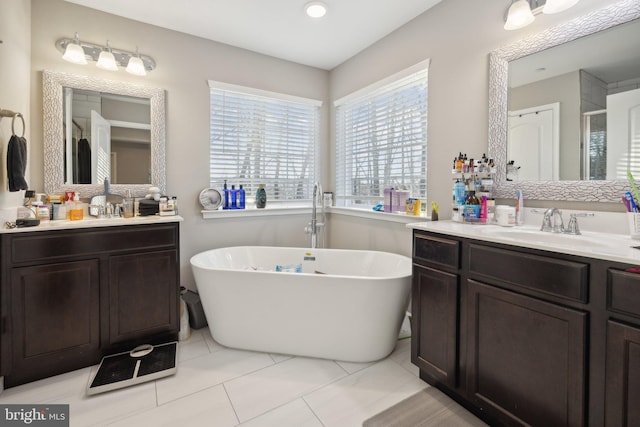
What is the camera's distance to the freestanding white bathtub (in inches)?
77.0

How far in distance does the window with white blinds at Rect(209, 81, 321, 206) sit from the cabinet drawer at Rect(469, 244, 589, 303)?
2230 mm

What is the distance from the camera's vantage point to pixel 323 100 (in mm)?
3480

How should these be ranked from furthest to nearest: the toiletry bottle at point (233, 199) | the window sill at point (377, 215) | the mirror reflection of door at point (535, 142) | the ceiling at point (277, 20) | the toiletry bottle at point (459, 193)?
the toiletry bottle at point (233, 199)
the window sill at point (377, 215)
the ceiling at point (277, 20)
the toiletry bottle at point (459, 193)
the mirror reflection of door at point (535, 142)

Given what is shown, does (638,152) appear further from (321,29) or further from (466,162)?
(321,29)

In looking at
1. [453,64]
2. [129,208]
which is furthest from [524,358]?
[129,208]

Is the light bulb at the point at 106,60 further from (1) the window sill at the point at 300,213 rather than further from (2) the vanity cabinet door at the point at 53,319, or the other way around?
(2) the vanity cabinet door at the point at 53,319

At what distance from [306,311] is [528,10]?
2186 millimetres

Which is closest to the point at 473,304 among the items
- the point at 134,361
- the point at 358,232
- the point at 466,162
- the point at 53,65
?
the point at 466,162

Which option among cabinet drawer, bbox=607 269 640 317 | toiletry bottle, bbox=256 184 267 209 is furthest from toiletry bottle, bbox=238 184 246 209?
cabinet drawer, bbox=607 269 640 317

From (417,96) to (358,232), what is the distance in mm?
1399

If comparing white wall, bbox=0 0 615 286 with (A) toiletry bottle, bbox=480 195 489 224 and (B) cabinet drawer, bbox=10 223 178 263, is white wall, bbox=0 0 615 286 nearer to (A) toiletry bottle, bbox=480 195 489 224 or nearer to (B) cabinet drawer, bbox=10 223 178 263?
(A) toiletry bottle, bbox=480 195 489 224

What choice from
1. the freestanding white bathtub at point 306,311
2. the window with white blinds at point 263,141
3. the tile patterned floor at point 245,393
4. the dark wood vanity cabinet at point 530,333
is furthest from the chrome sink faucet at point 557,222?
the window with white blinds at point 263,141

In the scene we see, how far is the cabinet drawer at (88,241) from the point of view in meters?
1.76

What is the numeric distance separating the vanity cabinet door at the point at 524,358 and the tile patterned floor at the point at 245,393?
0.48 metres
